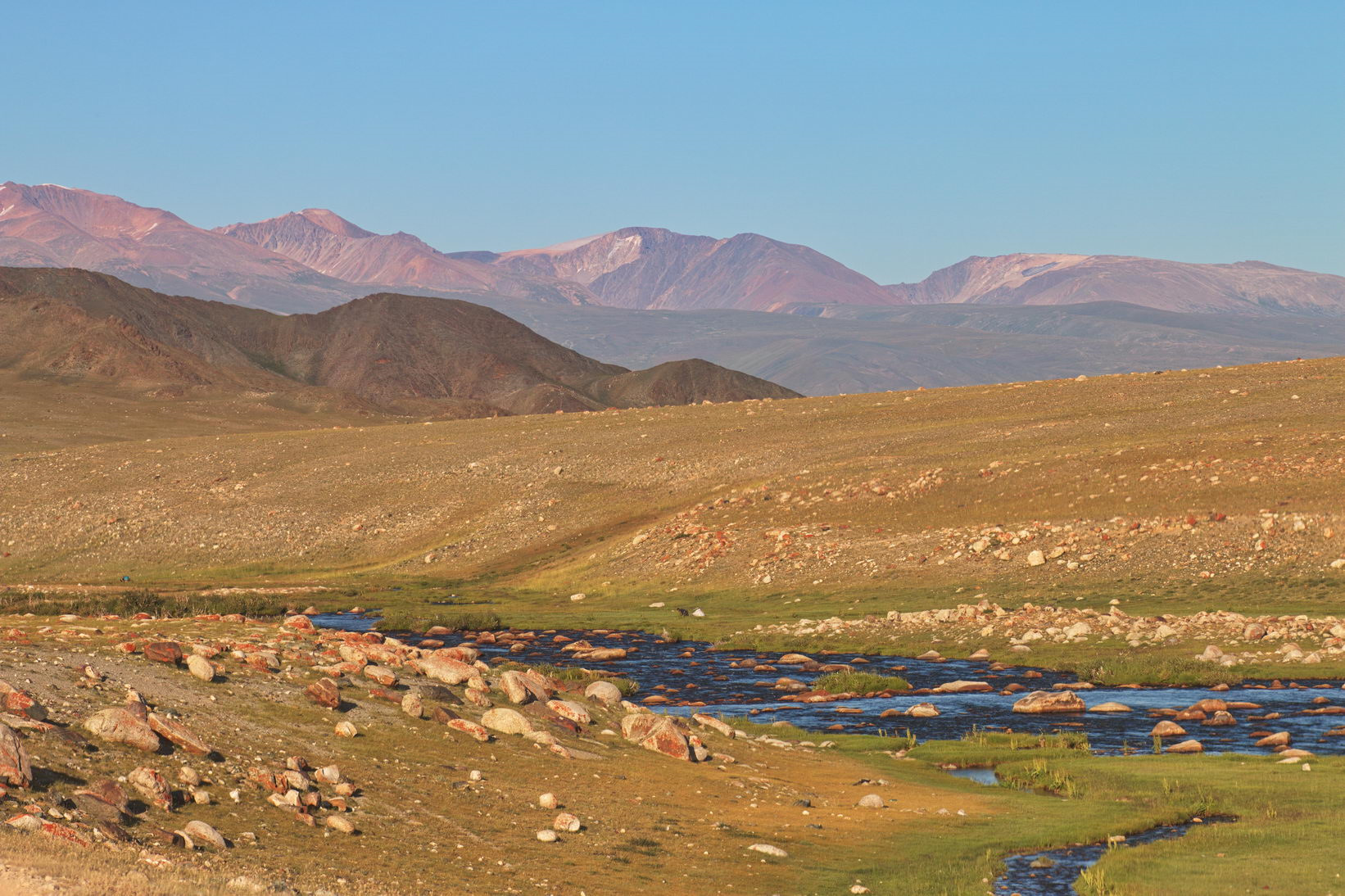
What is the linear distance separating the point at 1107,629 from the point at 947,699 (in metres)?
10.8

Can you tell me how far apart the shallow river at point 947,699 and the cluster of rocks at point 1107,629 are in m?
2.76

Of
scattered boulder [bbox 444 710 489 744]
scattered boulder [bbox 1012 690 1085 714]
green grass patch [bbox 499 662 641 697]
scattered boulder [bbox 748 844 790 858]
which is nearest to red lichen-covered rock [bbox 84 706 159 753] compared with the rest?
scattered boulder [bbox 444 710 489 744]

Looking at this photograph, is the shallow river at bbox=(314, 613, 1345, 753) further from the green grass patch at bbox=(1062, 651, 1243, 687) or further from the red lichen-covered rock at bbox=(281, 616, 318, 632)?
the red lichen-covered rock at bbox=(281, 616, 318, 632)

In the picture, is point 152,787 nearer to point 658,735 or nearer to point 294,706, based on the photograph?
point 294,706

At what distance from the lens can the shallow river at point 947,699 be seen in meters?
32.2

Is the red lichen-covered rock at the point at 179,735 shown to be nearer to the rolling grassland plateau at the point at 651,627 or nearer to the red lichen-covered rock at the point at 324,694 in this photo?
the rolling grassland plateau at the point at 651,627

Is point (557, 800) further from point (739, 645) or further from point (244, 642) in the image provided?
point (739, 645)

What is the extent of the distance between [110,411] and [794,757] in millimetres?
168614

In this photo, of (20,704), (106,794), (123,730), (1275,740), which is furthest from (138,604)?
(1275,740)

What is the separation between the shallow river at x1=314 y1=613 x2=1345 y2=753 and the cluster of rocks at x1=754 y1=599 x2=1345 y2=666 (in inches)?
109

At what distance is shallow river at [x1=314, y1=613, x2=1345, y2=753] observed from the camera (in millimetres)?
32219

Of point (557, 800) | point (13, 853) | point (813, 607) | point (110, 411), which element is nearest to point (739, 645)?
point (813, 607)

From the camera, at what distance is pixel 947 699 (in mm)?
37750

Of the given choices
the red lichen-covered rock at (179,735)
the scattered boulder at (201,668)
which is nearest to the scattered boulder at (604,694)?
the scattered boulder at (201,668)
